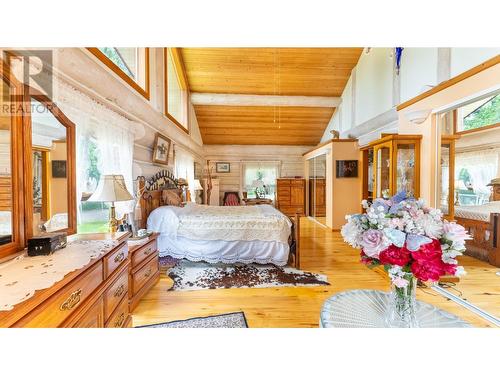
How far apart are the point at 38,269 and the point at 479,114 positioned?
3.54 m

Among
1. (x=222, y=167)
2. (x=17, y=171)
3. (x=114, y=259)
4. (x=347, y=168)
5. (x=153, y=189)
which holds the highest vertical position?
(x=222, y=167)

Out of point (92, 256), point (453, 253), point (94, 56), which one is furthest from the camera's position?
point (94, 56)

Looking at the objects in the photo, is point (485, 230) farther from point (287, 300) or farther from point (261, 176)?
point (261, 176)

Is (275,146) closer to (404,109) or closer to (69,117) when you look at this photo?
(404,109)

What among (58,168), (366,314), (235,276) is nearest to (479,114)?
(366,314)

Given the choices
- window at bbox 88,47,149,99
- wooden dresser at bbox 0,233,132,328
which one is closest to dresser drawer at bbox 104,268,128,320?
wooden dresser at bbox 0,233,132,328

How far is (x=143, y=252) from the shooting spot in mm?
2367

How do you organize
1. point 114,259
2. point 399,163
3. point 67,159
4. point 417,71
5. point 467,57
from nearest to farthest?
point 114,259
point 67,159
point 467,57
point 399,163
point 417,71

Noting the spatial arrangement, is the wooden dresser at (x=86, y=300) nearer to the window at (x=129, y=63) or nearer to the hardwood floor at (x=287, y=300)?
the hardwood floor at (x=287, y=300)

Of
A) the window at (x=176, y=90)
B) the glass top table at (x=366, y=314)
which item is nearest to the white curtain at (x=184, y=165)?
the window at (x=176, y=90)

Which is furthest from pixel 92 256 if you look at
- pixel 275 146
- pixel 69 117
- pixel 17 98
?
pixel 275 146

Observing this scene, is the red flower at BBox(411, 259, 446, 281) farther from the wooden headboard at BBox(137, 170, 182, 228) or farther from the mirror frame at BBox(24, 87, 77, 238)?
the wooden headboard at BBox(137, 170, 182, 228)
